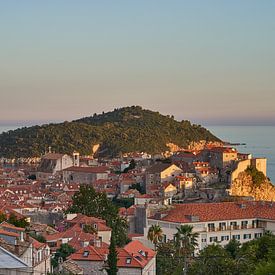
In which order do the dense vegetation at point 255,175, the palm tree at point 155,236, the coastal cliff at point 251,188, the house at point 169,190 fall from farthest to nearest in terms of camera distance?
the dense vegetation at point 255,175 → the coastal cliff at point 251,188 → the house at point 169,190 → the palm tree at point 155,236

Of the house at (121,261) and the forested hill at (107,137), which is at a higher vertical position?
the forested hill at (107,137)

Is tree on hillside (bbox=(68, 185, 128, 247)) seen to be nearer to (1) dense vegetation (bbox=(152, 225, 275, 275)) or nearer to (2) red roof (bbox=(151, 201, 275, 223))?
(2) red roof (bbox=(151, 201, 275, 223))

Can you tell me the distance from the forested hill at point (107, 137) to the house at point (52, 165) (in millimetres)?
27799

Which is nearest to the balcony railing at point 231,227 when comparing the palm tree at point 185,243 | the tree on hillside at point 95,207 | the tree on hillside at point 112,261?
the tree on hillside at point 95,207

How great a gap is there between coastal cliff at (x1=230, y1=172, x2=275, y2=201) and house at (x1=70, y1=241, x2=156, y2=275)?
35379 millimetres

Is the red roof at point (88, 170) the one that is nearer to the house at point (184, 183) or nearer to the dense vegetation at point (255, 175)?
the house at point (184, 183)

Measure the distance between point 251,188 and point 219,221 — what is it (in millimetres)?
23941

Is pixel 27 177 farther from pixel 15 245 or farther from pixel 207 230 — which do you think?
pixel 15 245

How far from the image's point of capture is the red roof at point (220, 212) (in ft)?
120

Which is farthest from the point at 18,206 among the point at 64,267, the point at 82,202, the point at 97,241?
the point at 64,267

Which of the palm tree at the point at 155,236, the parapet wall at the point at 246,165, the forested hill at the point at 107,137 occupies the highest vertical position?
the forested hill at the point at 107,137

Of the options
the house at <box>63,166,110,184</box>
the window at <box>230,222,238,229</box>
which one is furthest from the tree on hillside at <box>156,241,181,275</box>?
the house at <box>63,166,110,184</box>

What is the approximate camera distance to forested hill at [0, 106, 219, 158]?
4461 inches

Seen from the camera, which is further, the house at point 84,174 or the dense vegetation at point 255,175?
the house at point 84,174
